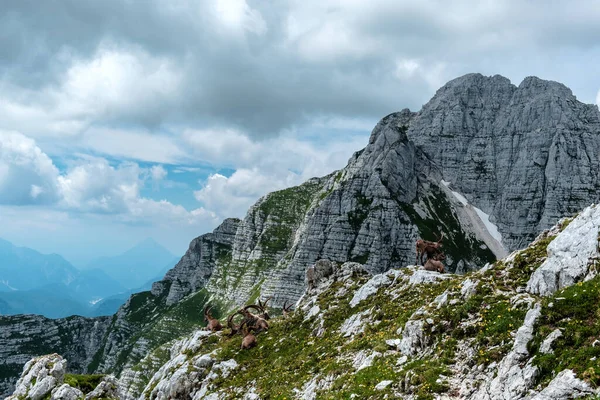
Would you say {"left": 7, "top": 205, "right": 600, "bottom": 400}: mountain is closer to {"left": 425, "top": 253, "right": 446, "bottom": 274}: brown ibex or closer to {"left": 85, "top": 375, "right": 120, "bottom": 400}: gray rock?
{"left": 85, "top": 375, "right": 120, "bottom": 400}: gray rock

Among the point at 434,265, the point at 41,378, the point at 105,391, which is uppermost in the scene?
the point at 434,265

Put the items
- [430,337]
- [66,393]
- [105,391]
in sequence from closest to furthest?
1. [430,337]
2. [66,393]
3. [105,391]

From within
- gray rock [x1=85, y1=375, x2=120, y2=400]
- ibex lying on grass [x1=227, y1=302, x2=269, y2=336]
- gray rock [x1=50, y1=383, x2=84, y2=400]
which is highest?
ibex lying on grass [x1=227, y1=302, x2=269, y2=336]

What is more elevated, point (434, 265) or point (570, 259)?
point (570, 259)

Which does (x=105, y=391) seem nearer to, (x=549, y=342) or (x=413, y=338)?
(x=413, y=338)

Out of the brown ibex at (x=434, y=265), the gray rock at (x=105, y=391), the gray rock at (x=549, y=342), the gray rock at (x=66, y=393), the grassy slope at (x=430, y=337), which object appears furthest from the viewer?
the gray rock at (x=105, y=391)

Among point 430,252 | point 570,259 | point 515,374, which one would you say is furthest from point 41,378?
point 570,259

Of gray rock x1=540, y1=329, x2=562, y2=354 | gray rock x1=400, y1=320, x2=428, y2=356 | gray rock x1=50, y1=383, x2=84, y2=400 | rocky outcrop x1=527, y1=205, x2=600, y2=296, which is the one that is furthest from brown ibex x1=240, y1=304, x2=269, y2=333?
gray rock x1=540, y1=329, x2=562, y2=354

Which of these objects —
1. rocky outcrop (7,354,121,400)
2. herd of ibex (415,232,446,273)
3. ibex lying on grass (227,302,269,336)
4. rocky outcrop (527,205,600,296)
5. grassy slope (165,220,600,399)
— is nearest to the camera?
grassy slope (165,220,600,399)

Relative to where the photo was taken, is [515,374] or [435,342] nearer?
[515,374]

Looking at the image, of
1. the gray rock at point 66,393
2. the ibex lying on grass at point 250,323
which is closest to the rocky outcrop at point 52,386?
the gray rock at point 66,393

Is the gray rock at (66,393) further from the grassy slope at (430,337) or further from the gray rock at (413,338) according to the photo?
the gray rock at (413,338)

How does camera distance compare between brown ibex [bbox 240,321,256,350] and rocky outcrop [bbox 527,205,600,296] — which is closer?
rocky outcrop [bbox 527,205,600,296]

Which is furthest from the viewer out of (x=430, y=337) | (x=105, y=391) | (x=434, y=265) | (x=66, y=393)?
(x=105, y=391)
